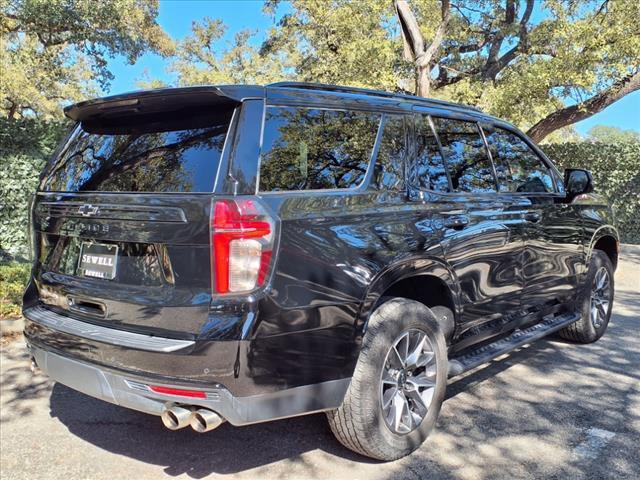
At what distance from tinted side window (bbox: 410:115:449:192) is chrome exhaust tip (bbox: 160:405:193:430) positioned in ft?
5.92

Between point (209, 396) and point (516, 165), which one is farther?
point (516, 165)

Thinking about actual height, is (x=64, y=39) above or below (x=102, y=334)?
above

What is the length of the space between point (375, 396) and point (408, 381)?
1.22ft

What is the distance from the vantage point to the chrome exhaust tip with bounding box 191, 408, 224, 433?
2469 millimetres

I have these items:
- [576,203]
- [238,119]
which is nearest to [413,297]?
[238,119]

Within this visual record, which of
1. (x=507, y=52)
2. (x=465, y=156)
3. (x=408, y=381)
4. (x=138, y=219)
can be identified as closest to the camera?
(x=138, y=219)

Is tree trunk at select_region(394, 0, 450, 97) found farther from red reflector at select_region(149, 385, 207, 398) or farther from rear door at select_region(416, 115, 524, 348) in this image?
red reflector at select_region(149, 385, 207, 398)

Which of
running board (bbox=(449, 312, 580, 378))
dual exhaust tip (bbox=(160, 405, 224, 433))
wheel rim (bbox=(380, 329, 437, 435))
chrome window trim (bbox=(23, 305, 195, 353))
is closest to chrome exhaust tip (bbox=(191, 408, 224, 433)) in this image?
dual exhaust tip (bbox=(160, 405, 224, 433))

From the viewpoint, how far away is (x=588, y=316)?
511cm

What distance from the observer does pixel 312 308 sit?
8.46 feet

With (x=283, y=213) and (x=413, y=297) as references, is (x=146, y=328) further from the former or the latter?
(x=413, y=297)

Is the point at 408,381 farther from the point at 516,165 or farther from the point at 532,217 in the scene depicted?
the point at 516,165

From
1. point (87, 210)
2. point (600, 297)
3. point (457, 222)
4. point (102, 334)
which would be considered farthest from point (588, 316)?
point (87, 210)

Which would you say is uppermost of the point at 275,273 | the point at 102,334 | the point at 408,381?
the point at 275,273
